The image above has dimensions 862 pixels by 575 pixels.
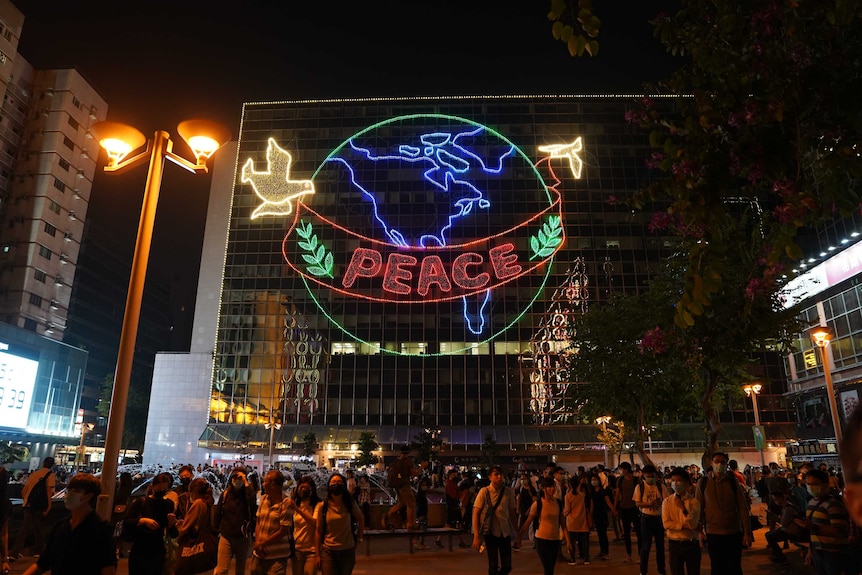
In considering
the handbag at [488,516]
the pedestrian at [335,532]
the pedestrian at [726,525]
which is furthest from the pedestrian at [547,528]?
the pedestrian at [335,532]

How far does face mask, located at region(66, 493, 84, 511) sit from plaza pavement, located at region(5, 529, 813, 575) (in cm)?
773

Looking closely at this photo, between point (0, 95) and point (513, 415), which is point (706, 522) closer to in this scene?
point (513, 415)

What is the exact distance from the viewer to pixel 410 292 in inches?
2146

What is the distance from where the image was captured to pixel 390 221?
59.4 metres

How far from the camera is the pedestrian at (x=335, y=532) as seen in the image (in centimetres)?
730

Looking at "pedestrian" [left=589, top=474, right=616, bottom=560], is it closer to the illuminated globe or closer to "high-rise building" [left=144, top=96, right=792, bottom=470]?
"high-rise building" [left=144, top=96, right=792, bottom=470]

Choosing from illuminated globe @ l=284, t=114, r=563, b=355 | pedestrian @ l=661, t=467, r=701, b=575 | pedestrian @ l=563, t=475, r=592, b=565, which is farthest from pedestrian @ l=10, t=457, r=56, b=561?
illuminated globe @ l=284, t=114, r=563, b=355

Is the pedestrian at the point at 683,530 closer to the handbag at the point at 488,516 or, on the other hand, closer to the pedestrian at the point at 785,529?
the pedestrian at the point at 785,529

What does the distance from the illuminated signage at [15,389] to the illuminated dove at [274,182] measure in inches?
872

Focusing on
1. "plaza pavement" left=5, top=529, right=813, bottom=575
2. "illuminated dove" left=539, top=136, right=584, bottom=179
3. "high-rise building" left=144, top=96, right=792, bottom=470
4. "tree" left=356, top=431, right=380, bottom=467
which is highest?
"illuminated dove" left=539, top=136, right=584, bottom=179

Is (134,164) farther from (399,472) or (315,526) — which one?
(399,472)

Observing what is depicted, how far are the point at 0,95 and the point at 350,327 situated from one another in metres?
40.4

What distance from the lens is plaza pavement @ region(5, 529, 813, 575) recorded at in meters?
11.4

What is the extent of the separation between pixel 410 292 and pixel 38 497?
42995 millimetres
